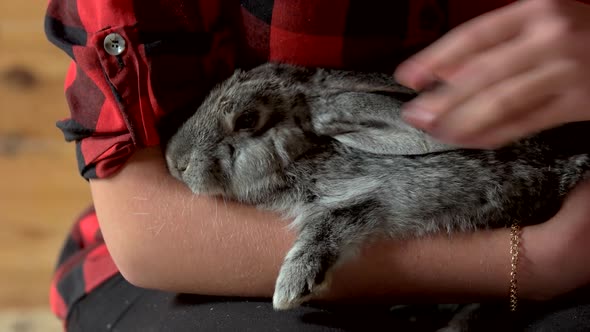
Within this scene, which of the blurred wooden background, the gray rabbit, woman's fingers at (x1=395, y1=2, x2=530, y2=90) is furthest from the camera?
the blurred wooden background

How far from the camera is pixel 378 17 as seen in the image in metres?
0.89

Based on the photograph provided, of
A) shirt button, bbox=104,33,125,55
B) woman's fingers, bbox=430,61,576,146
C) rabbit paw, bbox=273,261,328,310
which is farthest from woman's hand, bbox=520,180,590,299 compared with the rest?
shirt button, bbox=104,33,125,55

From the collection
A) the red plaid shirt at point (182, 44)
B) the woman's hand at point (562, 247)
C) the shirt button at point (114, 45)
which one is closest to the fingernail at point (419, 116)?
the red plaid shirt at point (182, 44)

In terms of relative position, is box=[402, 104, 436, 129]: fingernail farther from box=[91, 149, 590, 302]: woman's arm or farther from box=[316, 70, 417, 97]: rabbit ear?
box=[91, 149, 590, 302]: woman's arm

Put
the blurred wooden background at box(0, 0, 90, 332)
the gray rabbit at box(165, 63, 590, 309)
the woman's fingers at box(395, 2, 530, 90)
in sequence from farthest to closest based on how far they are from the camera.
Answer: the blurred wooden background at box(0, 0, 90, 332)
the gray rabbit at box(165, 63, 590, 309)
the woman's fingers at box(395, 2, 530, 90)

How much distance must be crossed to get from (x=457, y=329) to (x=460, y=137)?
302 mm

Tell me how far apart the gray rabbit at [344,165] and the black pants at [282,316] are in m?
0.07

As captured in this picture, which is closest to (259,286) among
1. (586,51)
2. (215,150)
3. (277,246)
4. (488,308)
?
(277,246)

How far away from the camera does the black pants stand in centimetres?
92

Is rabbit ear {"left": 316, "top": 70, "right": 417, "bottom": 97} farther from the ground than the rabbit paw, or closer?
farther from the ground

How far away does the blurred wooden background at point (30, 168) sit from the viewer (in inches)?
63.6

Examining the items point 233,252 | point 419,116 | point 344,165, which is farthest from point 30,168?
point 419,116

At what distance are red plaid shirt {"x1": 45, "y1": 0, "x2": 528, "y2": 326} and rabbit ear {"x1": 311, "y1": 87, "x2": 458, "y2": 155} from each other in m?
0.06

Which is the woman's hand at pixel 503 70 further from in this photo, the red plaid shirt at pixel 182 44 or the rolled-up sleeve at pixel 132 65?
the rolled-up sleeve at pixel 132 65
